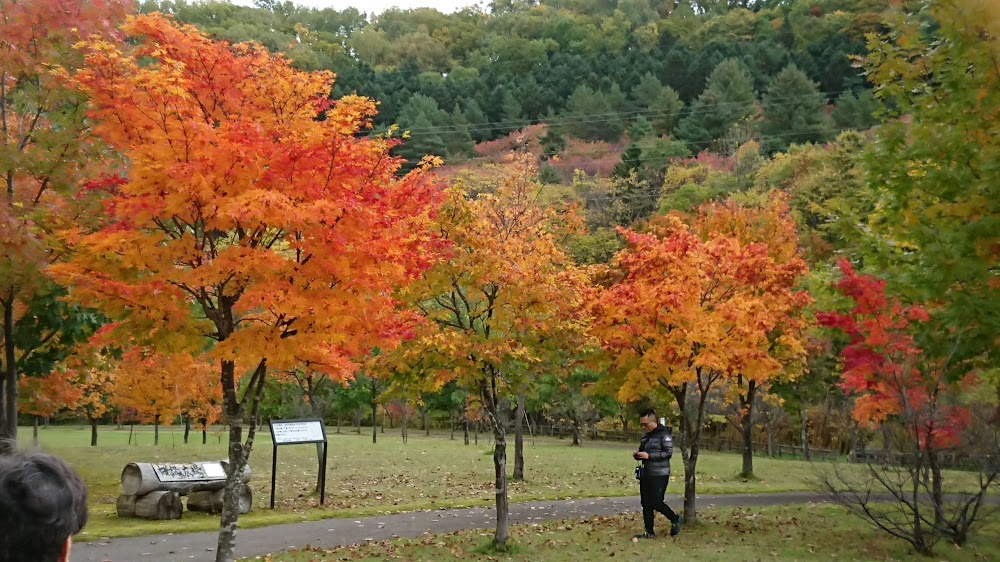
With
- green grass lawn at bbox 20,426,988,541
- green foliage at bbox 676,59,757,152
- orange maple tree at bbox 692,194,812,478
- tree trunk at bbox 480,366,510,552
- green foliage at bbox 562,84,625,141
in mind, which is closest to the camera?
tree trunk at bbox 480,366,510,552

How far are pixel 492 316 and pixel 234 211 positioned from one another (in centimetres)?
475

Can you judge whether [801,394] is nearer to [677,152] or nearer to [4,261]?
[4,261]

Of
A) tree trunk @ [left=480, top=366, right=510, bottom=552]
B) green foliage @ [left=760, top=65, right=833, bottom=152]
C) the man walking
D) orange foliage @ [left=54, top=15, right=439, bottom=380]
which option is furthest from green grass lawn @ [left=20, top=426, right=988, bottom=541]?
green foliage @ [left=760, top=65, right=833, bottom=152]

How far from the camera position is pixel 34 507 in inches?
67.6

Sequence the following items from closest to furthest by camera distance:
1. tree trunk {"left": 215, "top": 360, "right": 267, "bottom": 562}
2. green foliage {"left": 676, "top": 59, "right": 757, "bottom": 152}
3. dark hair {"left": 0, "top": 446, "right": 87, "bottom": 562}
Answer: dark hair {"left": 0, "top": 446, "right": 87, "bottom": 562}
tree trunk {"left": 215, "top": 360, "right": 267, "bottom": 562}
green foliage {"left": 676, "top": 59, "right": 757, "bottom": 152}

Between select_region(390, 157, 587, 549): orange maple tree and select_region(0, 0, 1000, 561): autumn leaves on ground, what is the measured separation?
44mm

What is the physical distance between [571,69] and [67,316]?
75510 mm

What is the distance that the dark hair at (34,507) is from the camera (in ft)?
5.58

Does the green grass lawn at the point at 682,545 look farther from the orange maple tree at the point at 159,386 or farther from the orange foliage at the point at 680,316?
the orange maple tree at the point at 159,386

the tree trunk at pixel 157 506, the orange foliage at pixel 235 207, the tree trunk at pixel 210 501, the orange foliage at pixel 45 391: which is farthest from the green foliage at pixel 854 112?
the orange foliage at pixel 235 207

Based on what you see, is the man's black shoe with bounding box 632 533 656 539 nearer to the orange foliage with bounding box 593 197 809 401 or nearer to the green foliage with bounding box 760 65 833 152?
the orange foliage with bounding box 593 197 809 401

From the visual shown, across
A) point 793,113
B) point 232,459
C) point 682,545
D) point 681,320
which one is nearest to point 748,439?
point 681,320

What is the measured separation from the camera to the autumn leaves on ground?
7848 millimetres

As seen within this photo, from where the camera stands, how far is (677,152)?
59.6 meters
